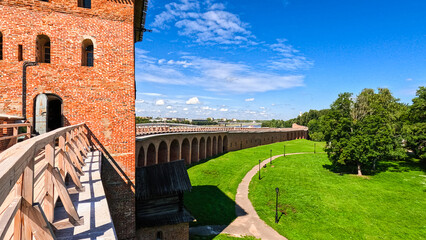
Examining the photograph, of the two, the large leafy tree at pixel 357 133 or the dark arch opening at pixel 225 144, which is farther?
the dark arch opening at pixel 225 144

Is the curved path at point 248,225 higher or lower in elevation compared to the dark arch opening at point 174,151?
lower

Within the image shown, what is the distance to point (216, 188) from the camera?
24875 mm

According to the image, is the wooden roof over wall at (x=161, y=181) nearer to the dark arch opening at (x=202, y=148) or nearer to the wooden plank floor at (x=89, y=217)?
the wooden plank floor at (x=89, y=217)

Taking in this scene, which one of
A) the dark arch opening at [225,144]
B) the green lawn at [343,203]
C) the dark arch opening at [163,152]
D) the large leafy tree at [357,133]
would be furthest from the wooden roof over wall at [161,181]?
the dark arch opening at [225,144]

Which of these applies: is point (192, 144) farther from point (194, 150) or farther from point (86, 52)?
point (86, 52)

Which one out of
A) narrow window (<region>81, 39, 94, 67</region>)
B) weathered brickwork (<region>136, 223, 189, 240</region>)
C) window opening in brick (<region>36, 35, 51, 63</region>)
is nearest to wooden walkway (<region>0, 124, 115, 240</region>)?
narrow window (<region>81, 39, 94, 67</region>)

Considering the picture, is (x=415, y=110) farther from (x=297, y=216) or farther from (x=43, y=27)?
(x=43, y=27)

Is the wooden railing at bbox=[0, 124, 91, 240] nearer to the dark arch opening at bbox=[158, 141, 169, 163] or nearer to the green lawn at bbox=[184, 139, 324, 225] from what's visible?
the green lawn at bbox=[184, 139, 324, 225]

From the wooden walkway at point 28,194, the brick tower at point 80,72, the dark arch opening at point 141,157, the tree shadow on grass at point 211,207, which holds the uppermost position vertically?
the brick tower at point 80,72

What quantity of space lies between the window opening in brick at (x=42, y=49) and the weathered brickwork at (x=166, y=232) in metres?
10.0

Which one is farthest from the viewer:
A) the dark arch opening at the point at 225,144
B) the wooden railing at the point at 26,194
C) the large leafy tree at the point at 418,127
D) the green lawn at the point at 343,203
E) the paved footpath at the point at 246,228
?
the dark arch opening at the point at 225,144

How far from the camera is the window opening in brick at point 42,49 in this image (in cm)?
987

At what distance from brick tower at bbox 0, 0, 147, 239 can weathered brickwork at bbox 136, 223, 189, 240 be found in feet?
5.53

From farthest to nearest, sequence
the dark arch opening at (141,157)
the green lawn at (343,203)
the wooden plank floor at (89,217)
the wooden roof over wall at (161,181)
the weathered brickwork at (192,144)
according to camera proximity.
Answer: the weathered brickwork at (192,144), the dark arch opening at (141,157), the green lawn at (343,203), the wooden roof over wall at (161,181), the wooden plank floor at (89,217)
